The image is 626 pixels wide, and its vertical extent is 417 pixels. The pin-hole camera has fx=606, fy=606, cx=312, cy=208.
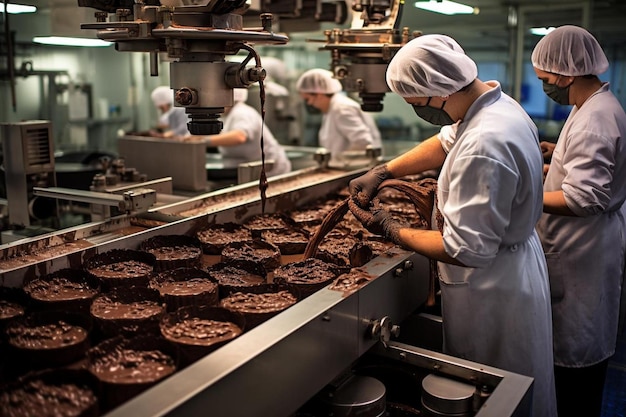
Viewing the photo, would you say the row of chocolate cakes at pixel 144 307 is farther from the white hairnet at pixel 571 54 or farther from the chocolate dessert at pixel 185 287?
the white hairnet at pixel 571 54

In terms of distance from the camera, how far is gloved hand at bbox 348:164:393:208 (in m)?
2.21

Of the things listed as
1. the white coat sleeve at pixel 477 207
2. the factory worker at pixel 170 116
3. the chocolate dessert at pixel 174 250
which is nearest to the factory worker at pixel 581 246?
the white coat sleeve at pixel 477 207

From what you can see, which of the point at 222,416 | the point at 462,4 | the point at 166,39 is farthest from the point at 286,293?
Answer: the point at 462,4

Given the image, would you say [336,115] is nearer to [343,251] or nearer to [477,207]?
Result: [343,251]

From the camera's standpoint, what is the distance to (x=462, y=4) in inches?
177

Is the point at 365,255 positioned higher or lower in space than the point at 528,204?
lower

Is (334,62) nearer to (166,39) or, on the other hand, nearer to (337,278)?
(166,39)

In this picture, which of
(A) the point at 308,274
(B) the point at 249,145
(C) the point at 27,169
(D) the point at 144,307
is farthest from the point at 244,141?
(D) the point at 144,307

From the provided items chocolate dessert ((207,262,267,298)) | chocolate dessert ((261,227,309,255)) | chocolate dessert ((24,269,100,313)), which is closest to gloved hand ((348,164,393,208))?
chocolate dessert ((261,227,309,255))

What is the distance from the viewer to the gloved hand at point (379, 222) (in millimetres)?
1882

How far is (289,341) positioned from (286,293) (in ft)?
1.11

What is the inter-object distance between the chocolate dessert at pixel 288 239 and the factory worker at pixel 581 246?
0.97 metres

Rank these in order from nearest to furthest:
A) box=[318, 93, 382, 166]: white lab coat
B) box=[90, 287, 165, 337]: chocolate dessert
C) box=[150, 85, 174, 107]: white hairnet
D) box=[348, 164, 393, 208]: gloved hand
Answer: box=[90, 287, 165, 337]: chocolate dessert < box=[348, 164, 393, 208]: gloved hand < box=[318, 93, 382, 166]: white lab coat < box=[150, 85, 174, 107]: white hairnet

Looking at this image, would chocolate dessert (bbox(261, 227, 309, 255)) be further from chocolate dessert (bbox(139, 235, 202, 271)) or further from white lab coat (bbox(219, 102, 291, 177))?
white lab coat (bbox(219, 102, 291, 177))
